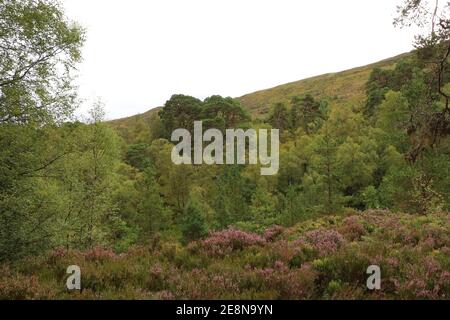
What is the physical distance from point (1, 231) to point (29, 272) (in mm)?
2442

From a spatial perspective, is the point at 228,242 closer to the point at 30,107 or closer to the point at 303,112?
the point at 30,107

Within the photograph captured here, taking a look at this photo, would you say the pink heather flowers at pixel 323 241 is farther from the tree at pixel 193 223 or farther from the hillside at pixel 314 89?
the hillside at pixel 314 89

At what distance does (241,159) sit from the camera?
45.4m

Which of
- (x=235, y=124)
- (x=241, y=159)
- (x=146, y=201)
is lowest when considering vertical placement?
(x=146, y=201)

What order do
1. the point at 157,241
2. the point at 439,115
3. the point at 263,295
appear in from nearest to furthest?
the point at 263,295
the point at 439,115
the point at 157,241

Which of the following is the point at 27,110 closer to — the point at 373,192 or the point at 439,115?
the point at 439,115

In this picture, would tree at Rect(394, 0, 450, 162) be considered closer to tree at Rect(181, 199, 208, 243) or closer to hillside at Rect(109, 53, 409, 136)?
tree at Rect(181, 199, 208, 243)

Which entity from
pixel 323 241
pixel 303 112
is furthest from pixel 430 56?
pixel 303 112
